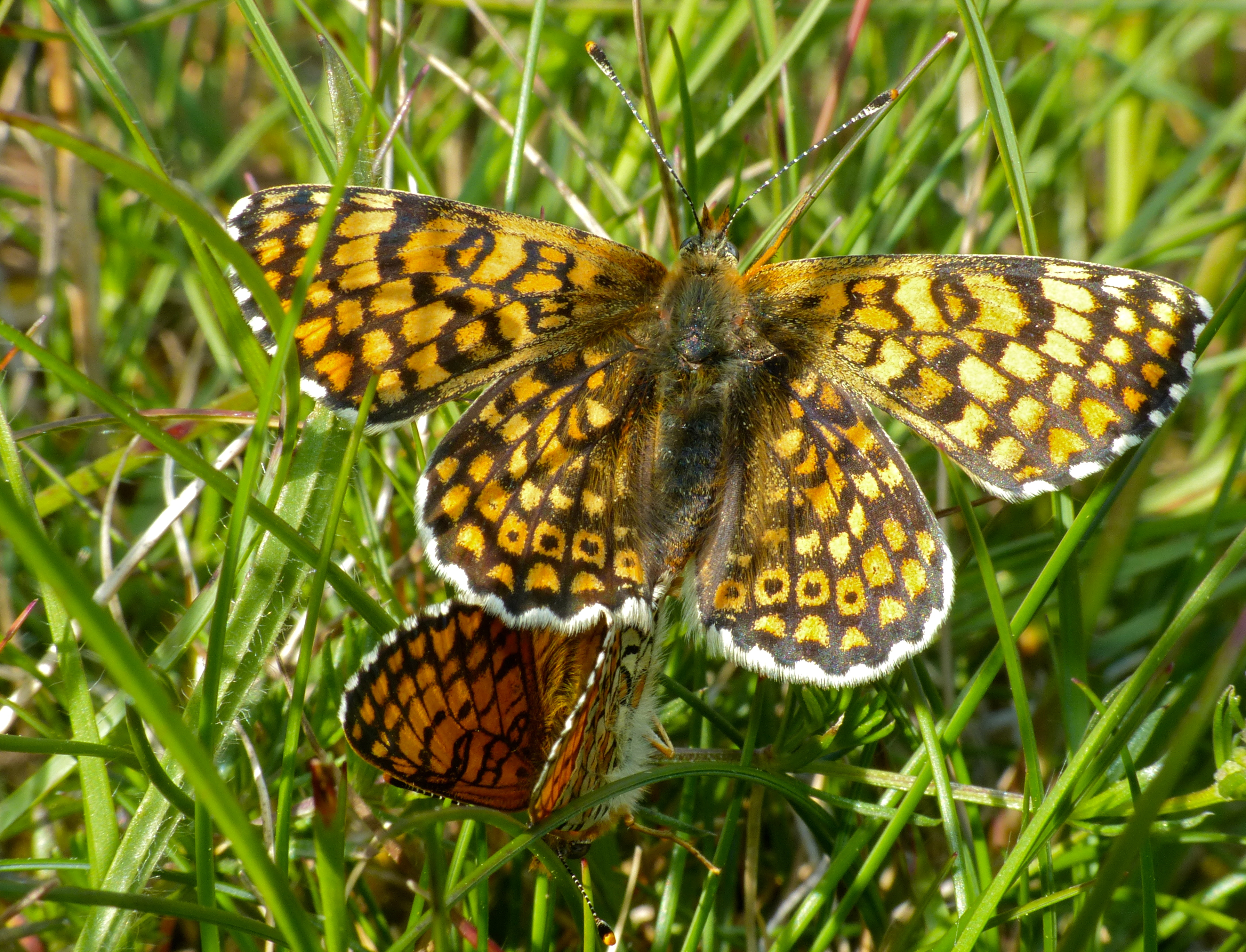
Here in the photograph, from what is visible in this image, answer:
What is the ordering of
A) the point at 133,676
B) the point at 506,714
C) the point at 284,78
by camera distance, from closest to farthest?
the point at 133,676, the point at 506,714, the point at 284,78

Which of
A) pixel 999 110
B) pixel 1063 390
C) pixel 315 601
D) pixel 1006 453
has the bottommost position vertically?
pixel 315 601

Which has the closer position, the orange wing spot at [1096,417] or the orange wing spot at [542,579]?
the orange wing spot at [1096,417]


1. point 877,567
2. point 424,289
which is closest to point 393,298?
point 424,289

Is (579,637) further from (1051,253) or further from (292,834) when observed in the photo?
(1051,253)

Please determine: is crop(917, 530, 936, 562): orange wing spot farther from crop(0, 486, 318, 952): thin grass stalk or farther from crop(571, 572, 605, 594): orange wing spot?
crop(0, 486, 318, 952): thin grass stalk

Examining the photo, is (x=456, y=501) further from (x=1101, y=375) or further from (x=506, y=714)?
(x=1101, y=375)

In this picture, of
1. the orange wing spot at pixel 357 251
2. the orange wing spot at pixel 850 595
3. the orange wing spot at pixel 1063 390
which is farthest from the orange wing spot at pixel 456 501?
the orange wing spot at pixel 1063 390

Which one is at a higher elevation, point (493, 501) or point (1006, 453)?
point (1006, 453)

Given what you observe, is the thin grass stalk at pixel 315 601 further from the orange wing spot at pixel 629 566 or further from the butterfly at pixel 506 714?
the orange wing spot at pixel 629 566
